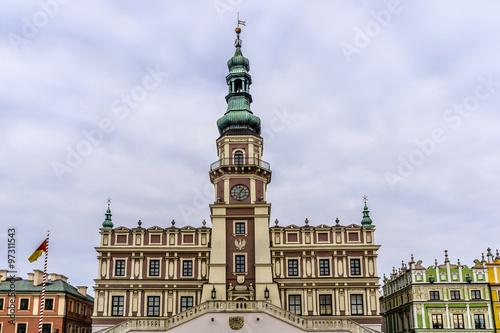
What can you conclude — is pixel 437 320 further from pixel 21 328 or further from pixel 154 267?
pixel 21 328

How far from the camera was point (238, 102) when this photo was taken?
62125mm

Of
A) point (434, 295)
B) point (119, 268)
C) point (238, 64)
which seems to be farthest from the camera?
point (238, 64)

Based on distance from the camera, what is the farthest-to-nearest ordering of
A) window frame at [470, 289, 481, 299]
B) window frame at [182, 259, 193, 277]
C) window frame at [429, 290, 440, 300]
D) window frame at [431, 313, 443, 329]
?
window frame at [429, 290, 440, 300], window frame at [470, 289, 481, 299], window frame at [431, 313, 443, 329], window frame at [182, 259, 193, 277]

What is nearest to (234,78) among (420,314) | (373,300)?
(373,300)

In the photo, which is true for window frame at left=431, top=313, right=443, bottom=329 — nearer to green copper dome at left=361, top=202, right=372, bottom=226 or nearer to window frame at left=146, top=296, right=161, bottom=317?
green copper dome at left=361, top=202, right=372, bottom=226

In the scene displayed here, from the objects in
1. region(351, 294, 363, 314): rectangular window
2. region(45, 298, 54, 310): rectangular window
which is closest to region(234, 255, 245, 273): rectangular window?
region(351, 294, 363, 314): rectangular window

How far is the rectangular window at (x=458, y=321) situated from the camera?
6247cm

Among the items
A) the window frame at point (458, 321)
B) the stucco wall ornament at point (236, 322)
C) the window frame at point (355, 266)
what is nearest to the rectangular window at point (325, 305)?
the window frame at point (355, 266)

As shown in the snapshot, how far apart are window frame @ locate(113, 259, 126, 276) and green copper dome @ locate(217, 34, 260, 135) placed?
1774cm

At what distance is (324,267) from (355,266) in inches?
124

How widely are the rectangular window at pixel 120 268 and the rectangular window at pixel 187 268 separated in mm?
6107

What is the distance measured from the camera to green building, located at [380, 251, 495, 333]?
62688mm

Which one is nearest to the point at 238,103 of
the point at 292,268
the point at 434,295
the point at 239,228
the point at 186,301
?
the point at 239,228

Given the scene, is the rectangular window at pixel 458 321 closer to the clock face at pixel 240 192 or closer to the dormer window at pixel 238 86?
the clock face at pixel 240 192
